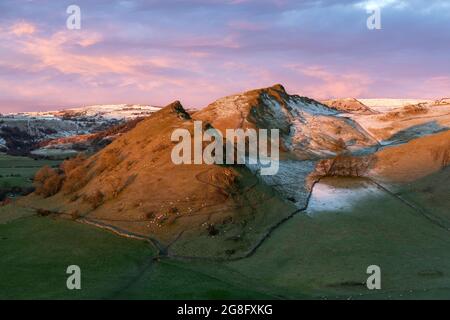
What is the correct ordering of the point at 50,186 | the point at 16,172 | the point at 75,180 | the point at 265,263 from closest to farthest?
the point at 265,263 < the point at 75,180 < the point at 50,186 < the point at 16,172

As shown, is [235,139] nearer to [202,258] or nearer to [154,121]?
[154,121]

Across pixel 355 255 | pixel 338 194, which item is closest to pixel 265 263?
pixel 355 255

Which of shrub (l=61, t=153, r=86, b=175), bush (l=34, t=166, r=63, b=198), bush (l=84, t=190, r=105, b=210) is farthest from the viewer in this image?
shrub (l=61, t=153, r=86, b=175)

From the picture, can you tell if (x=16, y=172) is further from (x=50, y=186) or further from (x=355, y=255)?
(x=355, y=255)

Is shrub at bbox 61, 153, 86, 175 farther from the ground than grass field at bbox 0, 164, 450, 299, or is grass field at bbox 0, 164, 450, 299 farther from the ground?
shrub at bbox 61, 153, 86, 175

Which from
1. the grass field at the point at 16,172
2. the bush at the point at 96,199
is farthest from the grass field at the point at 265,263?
the grass field at the point at 16,172

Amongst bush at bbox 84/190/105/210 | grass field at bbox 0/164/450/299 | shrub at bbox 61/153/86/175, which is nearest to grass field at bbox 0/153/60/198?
shrub at bbox 61/153/86/175

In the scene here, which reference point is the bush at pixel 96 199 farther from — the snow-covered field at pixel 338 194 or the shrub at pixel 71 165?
the snow-covered field at pixel 338 194

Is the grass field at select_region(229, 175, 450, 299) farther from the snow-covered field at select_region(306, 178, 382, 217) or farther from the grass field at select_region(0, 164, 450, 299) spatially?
the snow-covered field at select_region(306, 178, 382, 217)
